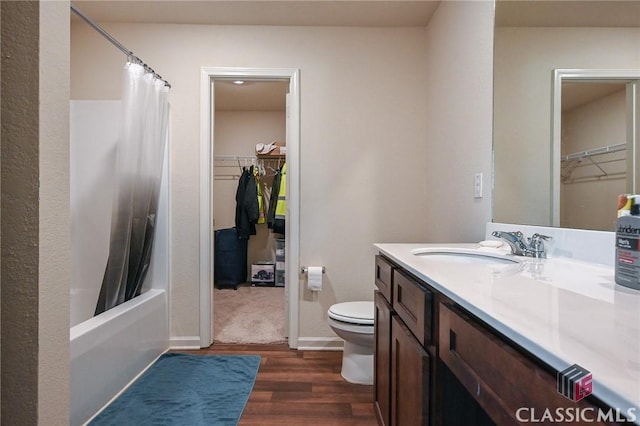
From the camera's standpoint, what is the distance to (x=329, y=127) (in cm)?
243

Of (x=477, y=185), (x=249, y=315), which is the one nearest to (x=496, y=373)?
(x=477, y=185)

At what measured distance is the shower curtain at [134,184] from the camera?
189cm

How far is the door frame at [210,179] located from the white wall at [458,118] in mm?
976

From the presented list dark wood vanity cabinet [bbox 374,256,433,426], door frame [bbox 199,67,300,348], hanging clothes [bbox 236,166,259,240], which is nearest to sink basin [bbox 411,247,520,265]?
dark wood vanity cabinet [bbox 374,256,433,426]

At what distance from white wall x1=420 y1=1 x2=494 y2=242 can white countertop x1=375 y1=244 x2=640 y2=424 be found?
844 mm

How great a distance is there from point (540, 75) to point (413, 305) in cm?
101

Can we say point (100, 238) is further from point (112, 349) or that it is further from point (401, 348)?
point (401, 348)

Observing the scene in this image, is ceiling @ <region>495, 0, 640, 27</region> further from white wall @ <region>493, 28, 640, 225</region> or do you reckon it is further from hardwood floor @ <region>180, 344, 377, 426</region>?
hardwood floor @ <region>180, 344, 377, 426</region>

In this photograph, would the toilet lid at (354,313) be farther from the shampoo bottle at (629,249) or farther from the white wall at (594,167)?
the shampoo bottle at (629,249)

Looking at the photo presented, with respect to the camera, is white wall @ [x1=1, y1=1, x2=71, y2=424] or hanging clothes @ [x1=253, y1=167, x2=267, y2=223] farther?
hanging clothes @ [x1=253, y1=167, x2=267, y2=223]

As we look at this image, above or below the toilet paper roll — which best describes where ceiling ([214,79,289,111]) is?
above

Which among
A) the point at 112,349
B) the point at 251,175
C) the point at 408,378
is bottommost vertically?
the point at 112,349

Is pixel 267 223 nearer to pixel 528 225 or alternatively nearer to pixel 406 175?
pixel 406 175

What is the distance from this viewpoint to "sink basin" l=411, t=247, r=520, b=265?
1263 mm
